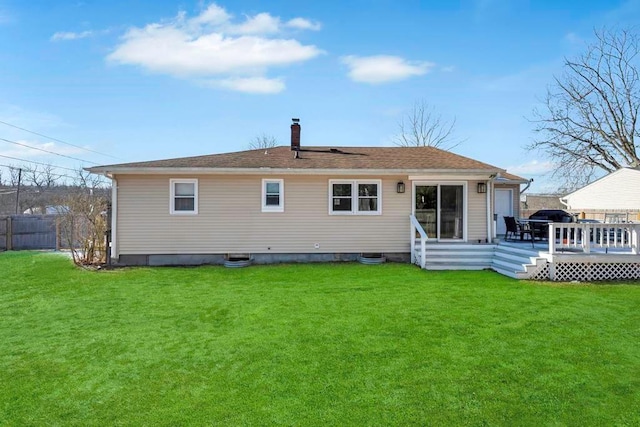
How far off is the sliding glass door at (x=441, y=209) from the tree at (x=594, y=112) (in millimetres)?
20111

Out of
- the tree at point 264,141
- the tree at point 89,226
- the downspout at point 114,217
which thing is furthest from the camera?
the tree at point 264,141

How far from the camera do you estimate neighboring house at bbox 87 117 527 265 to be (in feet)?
36.5

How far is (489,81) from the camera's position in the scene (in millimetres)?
16562

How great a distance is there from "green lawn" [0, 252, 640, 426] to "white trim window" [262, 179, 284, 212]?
372 cm

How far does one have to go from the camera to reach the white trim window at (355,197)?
37.8 ft

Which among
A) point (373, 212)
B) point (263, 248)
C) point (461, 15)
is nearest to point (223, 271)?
point (263, 248)

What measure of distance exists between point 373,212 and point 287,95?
7.98 meters

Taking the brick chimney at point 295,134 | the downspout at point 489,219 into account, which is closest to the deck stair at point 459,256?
the downspout at point 489,219

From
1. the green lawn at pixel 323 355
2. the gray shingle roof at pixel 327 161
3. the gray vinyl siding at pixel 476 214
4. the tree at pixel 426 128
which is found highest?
the tree at pixel 426 128

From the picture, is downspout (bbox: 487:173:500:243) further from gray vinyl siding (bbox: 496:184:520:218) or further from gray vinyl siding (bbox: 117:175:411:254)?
gray vinyl siding (bbox: 496:184:520:218)

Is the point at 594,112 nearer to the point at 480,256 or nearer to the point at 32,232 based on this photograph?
the point at 480,256

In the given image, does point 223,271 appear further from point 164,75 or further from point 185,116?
point 185,116

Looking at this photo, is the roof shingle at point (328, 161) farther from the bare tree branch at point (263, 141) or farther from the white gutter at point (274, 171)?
the bare tree branch at point (263, 141)

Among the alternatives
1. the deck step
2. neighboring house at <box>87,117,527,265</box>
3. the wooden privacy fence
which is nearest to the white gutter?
A: neighboring house at <box>87,117,527,265</box>
